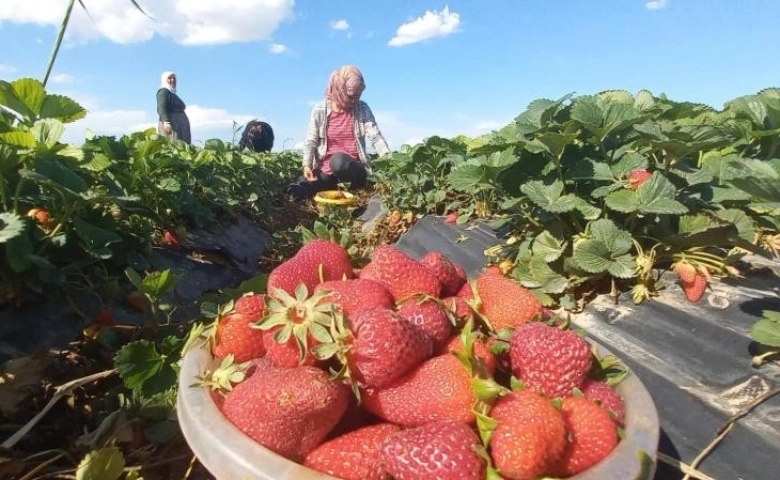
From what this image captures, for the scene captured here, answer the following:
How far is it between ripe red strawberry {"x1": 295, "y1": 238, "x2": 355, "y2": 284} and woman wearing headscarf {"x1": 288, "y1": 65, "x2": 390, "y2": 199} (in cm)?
586

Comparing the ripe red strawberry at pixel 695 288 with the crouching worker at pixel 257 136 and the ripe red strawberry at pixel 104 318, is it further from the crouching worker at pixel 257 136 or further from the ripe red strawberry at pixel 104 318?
the crouching worker at pixel 257 136

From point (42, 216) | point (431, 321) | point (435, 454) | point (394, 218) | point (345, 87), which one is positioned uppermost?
point (345, 87)

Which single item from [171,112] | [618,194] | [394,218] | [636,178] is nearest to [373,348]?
[618,194]

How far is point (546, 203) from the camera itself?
2.14 m

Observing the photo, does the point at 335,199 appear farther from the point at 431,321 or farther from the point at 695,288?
the point at 431,321

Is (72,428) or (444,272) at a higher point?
(444,272)

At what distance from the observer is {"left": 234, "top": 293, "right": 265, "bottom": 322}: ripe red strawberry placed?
114 centimetres

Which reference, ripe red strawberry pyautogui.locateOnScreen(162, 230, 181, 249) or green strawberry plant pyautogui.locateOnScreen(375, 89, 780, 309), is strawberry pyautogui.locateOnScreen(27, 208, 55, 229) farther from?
green strawberry plant pyautogui.locateOnScreen(375, 89, 780, 309)

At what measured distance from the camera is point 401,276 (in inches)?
48.1

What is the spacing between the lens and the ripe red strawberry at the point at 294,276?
4.04ft

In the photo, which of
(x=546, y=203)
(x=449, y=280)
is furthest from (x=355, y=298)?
(x=546, y=203)

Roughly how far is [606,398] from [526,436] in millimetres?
275

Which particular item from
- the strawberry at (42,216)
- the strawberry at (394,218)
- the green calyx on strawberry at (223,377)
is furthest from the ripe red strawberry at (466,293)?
the strawberry at (394,218)

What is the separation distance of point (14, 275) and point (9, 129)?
512 millimetres
